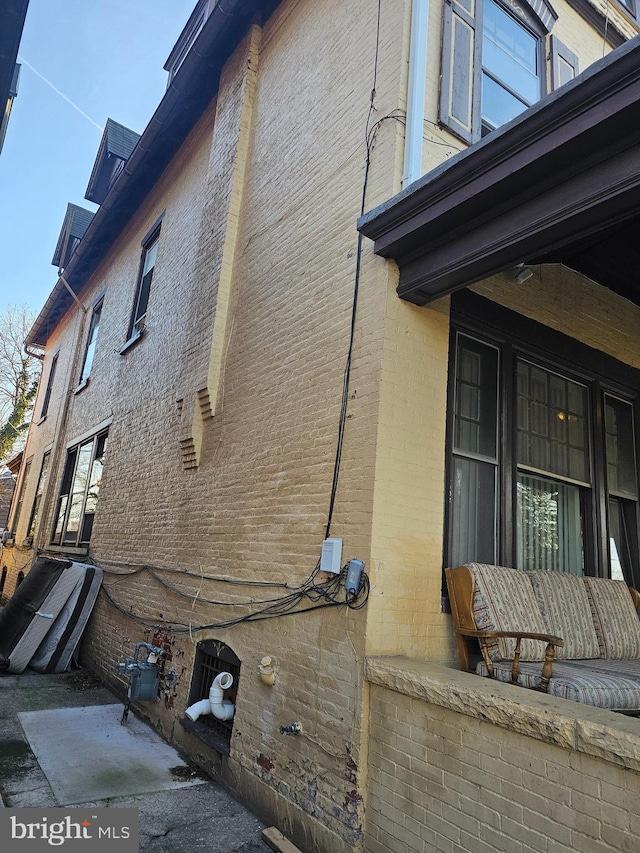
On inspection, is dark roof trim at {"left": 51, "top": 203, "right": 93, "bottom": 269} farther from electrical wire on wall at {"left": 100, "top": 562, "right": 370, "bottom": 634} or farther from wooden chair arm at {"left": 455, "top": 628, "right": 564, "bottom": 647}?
wooden chair arm at {"left": 455, "top": 628, "right": 564, "bottom": 647}

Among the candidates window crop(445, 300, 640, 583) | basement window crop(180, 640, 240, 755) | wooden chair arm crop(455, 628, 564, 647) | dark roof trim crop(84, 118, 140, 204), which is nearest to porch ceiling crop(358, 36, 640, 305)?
window crop(445, 300, 640, 583)

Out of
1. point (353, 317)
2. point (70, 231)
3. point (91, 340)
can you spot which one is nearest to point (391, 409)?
point (353, 317)

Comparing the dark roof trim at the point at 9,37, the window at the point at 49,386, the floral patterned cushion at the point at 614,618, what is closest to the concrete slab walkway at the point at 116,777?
the floral patterned cushion at the point at 614,618

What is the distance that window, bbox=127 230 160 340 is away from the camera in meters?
9.39

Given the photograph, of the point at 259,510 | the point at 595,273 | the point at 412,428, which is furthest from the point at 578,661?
the point at 595,273

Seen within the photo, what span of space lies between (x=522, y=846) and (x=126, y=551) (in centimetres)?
599

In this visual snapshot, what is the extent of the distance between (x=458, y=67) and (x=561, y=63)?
6.95 feet

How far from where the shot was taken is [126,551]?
7.55m

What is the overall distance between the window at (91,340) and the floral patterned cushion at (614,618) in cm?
979

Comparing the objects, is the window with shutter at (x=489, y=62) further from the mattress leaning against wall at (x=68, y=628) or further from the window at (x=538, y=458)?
the mattress leaning against wall at (x=68, y=628)

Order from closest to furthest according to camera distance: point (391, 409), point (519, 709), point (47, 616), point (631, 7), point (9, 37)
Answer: point (519, 709) → point (9, 37) → point (391, 409) → point (631, 7) → point (47, 616)

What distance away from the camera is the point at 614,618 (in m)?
4.54

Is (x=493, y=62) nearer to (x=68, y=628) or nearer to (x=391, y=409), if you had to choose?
(x=391, y=409)

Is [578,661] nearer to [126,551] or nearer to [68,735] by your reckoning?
[68,735]
